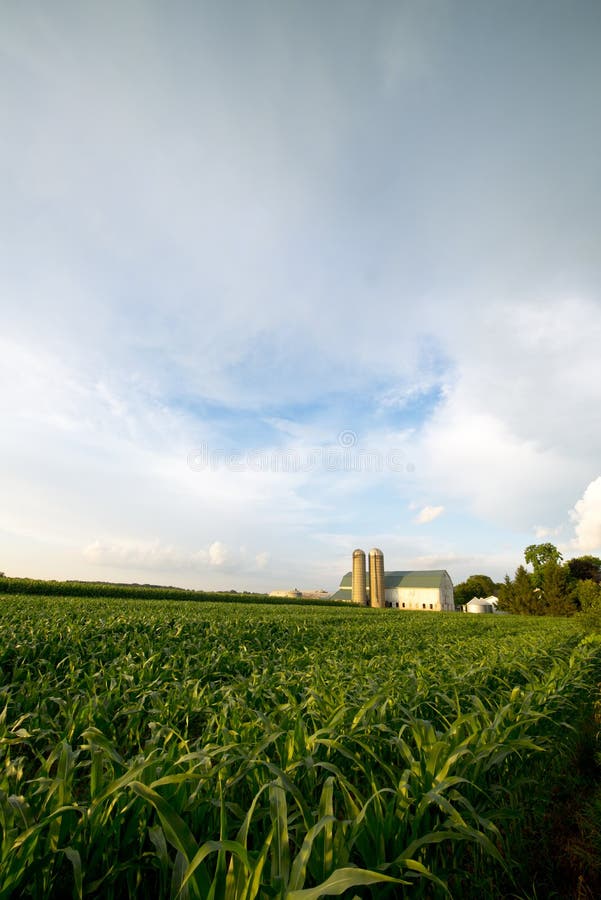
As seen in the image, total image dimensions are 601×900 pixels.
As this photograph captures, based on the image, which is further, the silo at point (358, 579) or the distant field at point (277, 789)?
the silo at point (358, 579)

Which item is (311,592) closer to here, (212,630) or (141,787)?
(212,630)

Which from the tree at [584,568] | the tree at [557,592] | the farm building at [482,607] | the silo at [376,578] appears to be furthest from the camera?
the tree at [584,568]

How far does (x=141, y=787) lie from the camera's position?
167 cm

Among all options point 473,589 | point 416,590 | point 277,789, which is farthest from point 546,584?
point 277,789

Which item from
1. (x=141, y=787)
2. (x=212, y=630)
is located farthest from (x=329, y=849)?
(x=212, y=630)

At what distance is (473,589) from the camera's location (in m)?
97.2

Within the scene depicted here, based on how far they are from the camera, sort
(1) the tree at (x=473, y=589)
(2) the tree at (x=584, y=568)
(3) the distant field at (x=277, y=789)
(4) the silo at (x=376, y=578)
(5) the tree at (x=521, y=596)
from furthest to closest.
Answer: (1) the tree at (x=473, y=589) → (2) the tree at (x=584, y=568) → (4) the silo at (x=376, y=578) → (5) the tree at (x=521, y=596) → (3) the distant field at (x=277, y=789)

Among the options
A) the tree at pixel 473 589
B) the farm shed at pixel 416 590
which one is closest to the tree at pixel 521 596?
the farm shed at pixel 416 590

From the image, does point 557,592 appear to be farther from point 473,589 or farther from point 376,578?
point 473,589

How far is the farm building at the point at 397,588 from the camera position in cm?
6806

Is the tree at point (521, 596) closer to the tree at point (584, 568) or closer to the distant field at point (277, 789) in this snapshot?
the tree at point (584, 568)

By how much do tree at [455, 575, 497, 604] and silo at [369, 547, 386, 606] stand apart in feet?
113

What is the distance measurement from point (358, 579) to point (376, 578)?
2989mm

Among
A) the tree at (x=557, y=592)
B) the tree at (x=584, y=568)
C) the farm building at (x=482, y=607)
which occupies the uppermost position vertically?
the tree at (x=584, y=568)
